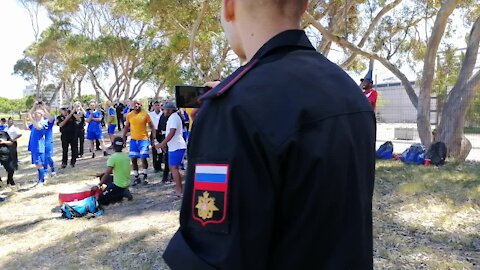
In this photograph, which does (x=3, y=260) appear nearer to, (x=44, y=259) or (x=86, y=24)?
(x=44, y=259)

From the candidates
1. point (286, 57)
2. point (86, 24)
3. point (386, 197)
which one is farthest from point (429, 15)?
point (86, 24)

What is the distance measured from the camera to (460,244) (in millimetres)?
4605

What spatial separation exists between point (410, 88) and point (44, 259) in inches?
375

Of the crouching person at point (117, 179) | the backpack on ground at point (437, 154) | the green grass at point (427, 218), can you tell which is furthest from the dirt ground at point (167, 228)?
the backpack on ground at point (437, 154)

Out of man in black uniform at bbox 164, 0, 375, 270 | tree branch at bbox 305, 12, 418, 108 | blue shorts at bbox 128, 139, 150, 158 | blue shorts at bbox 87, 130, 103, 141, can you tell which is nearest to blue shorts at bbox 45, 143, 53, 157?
blue shorts at bbox 128, 139, 150, 158

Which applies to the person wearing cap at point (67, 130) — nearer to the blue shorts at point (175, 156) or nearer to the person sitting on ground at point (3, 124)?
the person sitting on ground at point (3, 124)

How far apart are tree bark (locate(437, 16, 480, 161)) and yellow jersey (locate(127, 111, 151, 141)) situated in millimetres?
6834

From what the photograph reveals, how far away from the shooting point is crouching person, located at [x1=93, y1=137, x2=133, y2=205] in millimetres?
7246

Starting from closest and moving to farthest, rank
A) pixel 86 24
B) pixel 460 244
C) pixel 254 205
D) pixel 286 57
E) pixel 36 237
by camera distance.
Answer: pixel 254 205 → pixel 286 57 → pixel 460 244 → pixel 36 237 → pixel 86 24

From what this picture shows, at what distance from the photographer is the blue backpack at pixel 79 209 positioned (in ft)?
21.6

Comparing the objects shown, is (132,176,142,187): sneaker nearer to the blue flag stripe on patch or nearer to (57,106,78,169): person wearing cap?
(57,106,78,169): person wearing cap

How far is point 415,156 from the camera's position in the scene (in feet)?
29.5

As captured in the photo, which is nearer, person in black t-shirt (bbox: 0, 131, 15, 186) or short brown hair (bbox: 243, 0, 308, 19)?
short brown hair (bbox: 243, 0, 308, 19)

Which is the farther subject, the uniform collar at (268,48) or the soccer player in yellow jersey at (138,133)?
the soccer player in yellow jersey at (138,133)
